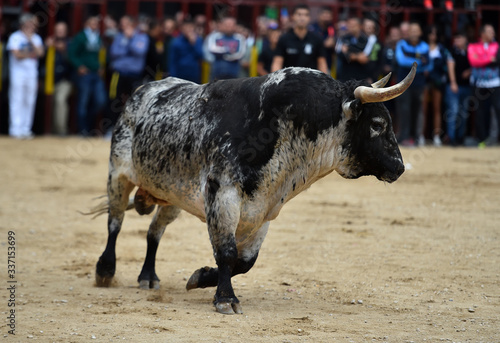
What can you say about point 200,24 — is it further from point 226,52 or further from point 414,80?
point 414,80

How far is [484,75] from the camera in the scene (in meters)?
15.4

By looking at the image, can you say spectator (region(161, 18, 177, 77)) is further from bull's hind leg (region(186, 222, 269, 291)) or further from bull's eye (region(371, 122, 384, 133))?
bull's eye (region(371, 122, 384, 133))

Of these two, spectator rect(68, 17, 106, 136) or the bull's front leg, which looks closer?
the bull's front leg

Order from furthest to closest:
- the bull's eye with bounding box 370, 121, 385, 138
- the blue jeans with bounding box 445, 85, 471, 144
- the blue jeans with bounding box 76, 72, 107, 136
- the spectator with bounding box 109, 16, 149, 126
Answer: the blue jeans with bounding box 76, 72, 107, 136 → the spectator with bounding box 109, 16, 149, 126 → the blue jeans with bounding box 445, 85, 471, 144 → the bull's eye with bounding box 370, 121, 385, 138

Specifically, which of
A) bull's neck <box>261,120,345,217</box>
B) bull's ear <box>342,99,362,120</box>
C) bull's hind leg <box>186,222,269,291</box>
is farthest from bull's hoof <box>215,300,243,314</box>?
bull's ear <box>342,99,362,120</box>

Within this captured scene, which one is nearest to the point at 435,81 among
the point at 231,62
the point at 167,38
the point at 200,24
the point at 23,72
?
the point at 231,62

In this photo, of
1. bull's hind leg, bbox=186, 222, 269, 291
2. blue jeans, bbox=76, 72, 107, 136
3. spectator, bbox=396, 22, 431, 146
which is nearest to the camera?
bull's hind leg, bbox=186, 222, 269, 291

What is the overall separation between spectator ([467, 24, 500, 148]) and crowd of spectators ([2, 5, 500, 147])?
18mm

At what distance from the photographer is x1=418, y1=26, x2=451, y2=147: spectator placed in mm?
15188

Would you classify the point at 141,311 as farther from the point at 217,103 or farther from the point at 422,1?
the point at 422,1

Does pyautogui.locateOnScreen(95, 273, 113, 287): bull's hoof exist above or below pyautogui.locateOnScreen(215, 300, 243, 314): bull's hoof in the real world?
below

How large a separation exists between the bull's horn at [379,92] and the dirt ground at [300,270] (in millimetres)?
1466

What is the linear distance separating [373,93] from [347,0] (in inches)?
464

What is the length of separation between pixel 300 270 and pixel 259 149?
6.02 ft
